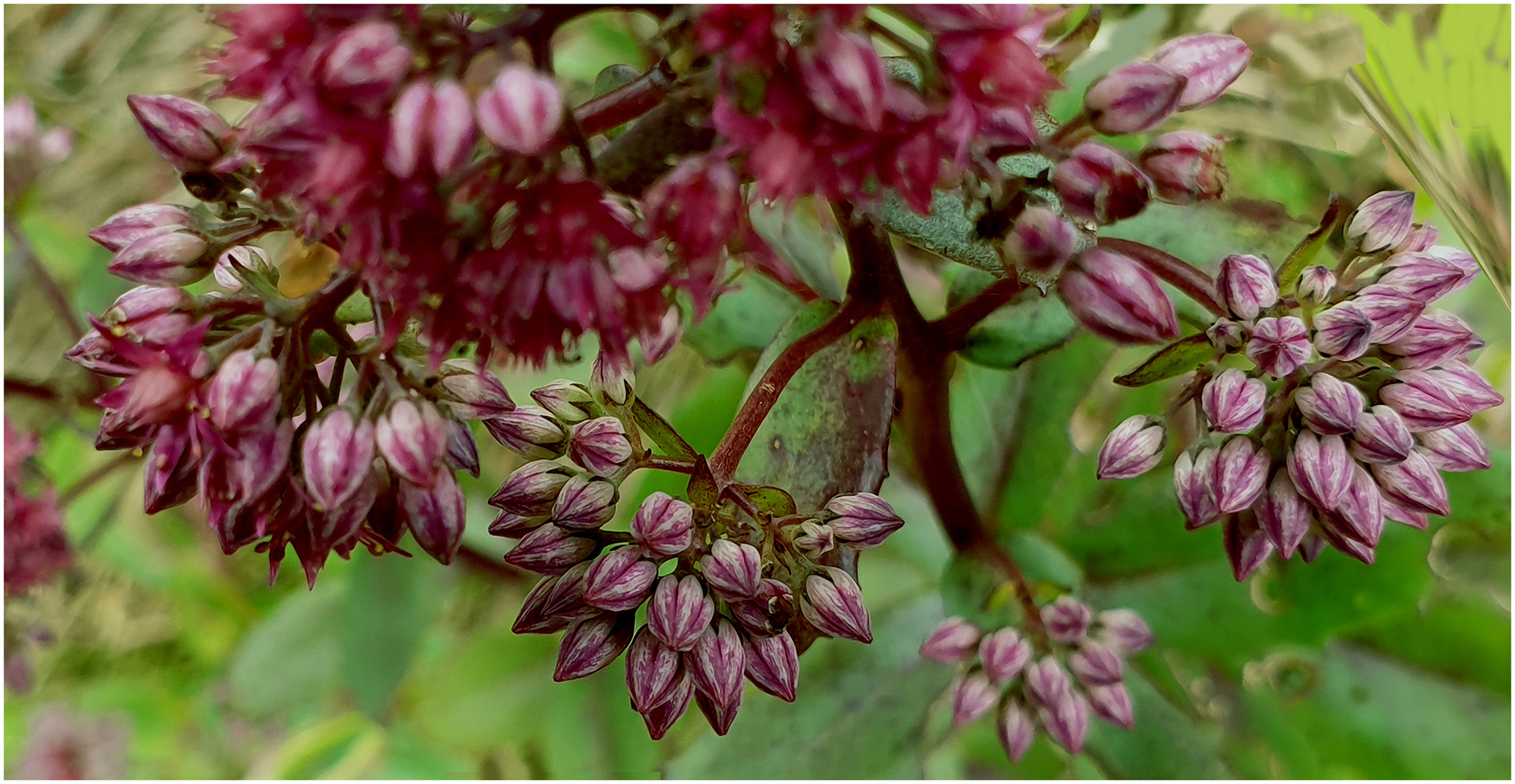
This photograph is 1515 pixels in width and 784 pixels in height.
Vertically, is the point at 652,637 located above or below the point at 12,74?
above

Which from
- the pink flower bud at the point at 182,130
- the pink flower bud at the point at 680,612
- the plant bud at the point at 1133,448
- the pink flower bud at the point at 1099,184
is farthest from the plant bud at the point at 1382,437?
the pink flower bud at the point at 182,130

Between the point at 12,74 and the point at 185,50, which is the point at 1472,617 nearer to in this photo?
the point at 185,50

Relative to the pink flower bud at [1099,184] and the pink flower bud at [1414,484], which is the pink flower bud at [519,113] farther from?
the pink flower bud at [1414,484]

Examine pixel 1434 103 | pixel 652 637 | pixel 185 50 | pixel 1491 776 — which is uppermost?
pixel 1434 103

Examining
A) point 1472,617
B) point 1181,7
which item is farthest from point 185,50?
point 1472,617

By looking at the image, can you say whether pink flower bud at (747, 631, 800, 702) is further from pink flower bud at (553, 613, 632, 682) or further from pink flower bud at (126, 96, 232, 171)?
pink flower bud at (126, 96, 232, 171)

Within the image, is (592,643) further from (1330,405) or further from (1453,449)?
(1453,449)

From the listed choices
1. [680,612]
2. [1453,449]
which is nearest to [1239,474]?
[1453,449]
